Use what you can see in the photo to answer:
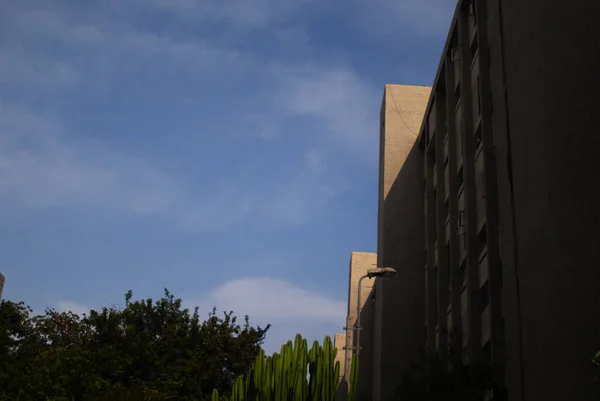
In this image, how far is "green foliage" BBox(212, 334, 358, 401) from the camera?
2275 centimetres

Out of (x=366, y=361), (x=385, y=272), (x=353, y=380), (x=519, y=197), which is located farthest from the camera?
(x=366, y=361)

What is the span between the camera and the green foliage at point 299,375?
2275 centimetres

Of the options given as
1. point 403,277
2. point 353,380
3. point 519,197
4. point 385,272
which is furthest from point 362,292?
point 519,197

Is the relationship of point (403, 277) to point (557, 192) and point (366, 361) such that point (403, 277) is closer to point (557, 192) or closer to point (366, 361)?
point (366, 361)

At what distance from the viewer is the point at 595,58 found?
18.7m

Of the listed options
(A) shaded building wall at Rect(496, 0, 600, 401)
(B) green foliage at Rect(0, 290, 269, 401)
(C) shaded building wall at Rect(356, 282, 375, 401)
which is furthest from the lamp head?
(C) shaded building wall at Rect(356, 282, 375, 401)

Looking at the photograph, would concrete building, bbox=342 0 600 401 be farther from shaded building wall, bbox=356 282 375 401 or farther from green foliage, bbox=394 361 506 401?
shaded building wall, bbox=356 282 375 401

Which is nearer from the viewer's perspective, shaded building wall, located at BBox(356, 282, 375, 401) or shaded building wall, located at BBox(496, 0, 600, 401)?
shaded building wall, located at BBox(496, 0, 600, 401)

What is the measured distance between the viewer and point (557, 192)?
18.1 meters

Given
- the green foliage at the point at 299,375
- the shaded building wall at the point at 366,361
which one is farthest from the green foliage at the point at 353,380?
the shaded building wall at the point at 366,361

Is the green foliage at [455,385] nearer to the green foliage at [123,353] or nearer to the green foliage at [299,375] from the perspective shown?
the green foliage at [299,375]

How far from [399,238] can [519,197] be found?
→ 16912mm

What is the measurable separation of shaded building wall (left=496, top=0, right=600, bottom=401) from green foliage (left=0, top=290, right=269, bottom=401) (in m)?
16.7

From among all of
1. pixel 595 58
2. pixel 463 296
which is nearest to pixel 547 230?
pixel 595 58
